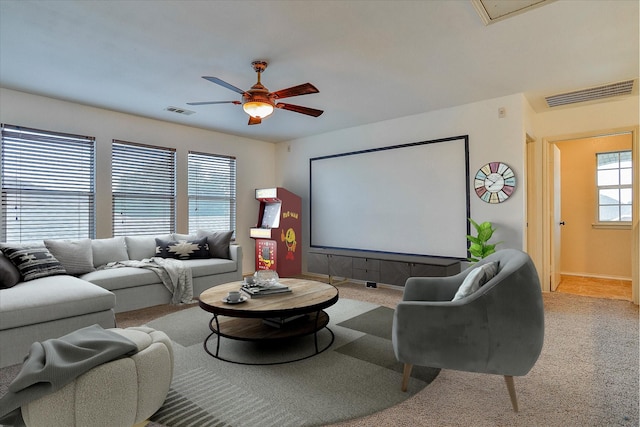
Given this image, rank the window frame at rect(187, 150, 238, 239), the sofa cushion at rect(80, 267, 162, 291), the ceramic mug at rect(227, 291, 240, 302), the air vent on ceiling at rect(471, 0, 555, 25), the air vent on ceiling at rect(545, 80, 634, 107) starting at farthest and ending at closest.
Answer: the window frame at rect(187, 150, 238, 239) → the air vent on ceiling at rect(545, 80, 634, 107) → the sofa cushion at rect(80, 267, 162, 291) → the ceramic mug at rect(227, 291, 240, 302) → the air vent on ceiling at rect(471, 0, 555, 25)

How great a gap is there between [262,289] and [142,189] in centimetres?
310

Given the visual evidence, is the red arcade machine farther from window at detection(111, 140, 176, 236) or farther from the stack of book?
the stack of book

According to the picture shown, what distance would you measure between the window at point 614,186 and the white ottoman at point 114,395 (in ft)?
22.5

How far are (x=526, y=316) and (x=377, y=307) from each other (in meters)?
2.41

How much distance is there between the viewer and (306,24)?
8.48 feet

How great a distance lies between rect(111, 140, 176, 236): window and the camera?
4828 mm

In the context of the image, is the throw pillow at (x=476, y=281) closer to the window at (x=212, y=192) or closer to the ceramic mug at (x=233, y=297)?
the ceramic mug at (x=233, y=297)

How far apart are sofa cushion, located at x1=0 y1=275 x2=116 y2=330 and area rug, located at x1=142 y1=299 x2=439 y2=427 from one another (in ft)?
2.40

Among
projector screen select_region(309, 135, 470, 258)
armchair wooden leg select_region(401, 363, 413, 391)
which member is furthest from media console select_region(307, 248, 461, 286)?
armchair wooden leg select_region(401, 363, 413, 391)

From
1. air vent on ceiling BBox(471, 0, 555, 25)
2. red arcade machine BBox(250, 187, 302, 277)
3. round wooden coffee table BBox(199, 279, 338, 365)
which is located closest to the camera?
air vent on ceiling BBox(471, 0, 555, 25)

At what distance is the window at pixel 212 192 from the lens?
18.7ft

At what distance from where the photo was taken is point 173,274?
161 inches

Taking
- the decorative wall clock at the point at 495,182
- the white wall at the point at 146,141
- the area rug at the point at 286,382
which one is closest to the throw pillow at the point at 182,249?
the white wall at the point at 146,141

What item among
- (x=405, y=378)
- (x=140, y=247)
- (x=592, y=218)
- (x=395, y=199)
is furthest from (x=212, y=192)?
(x=592, y=218)
